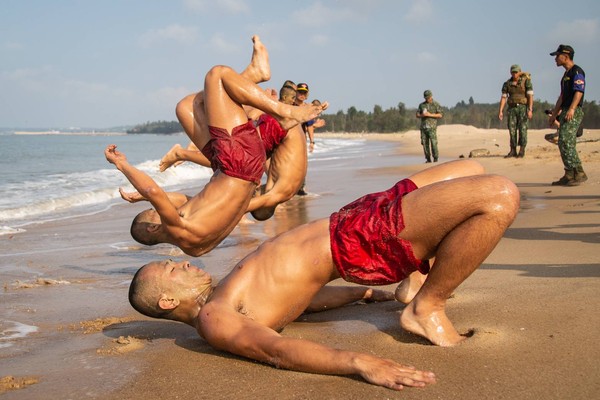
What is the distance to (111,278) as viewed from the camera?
5.98 metres

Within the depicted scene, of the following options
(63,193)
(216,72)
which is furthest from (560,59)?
(63,193)

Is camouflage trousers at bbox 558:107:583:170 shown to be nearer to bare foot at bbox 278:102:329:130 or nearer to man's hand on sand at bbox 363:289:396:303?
bare foot at bbox 278:102:329:130

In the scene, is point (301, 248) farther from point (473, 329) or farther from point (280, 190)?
point (280, 190)

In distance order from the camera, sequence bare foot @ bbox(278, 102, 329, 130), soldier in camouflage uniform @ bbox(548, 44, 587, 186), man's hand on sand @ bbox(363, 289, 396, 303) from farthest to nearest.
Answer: soldier in camouflage uniform @ bbox(548, 44, 587, 186), bare foot @ bbox(278, 102, 329, 130), man's hand on sand @ bbox(363, 289, 396, 303)

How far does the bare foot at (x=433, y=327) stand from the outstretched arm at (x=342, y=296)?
0.95 meters

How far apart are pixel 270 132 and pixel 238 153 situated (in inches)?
55.7

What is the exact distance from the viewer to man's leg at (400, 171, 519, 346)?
3.19m

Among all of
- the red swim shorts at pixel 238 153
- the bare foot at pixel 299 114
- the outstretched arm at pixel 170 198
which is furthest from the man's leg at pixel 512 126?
the outstretched arm at pixel 170 198

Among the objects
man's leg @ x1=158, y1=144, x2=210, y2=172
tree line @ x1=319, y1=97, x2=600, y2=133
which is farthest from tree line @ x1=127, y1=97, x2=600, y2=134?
man's leg @ x1=158, y1=144, x2=210, y2=172

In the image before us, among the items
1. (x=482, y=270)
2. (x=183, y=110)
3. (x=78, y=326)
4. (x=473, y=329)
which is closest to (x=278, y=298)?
(x=473, y=329)

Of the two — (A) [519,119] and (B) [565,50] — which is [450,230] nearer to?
(B) [565,50]

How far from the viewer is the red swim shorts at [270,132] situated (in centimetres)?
646

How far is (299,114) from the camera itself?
17.0 feet

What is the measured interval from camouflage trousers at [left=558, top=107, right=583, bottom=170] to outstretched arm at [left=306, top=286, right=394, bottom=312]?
701cm
